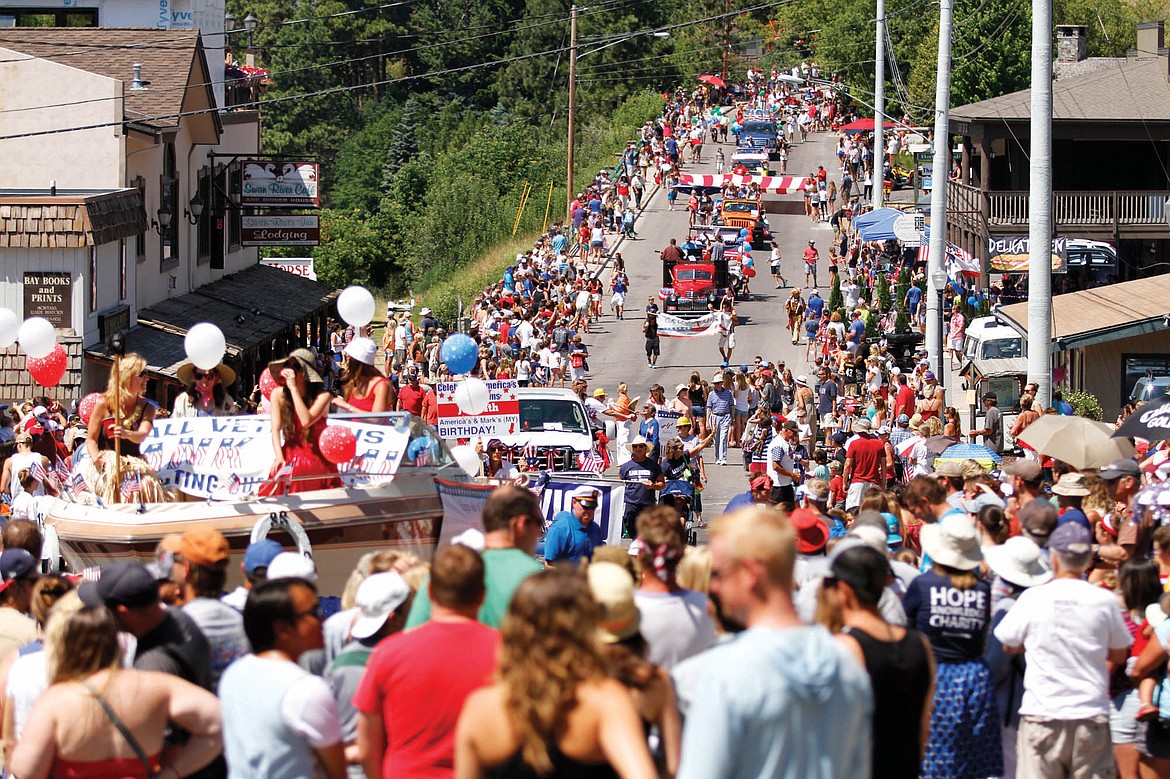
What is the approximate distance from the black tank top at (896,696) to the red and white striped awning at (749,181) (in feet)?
166

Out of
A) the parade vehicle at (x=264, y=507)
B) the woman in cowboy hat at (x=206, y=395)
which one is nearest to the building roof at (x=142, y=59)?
the woman in cowboy hat at (x=206, y=395)

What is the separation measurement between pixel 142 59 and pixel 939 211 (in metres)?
17.4

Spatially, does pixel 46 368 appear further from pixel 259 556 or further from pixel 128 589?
pixel 128 589

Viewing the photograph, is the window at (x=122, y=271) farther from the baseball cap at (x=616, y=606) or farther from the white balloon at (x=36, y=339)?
the baseball cap at (x=616, y=606)

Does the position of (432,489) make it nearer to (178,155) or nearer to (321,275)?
(178,155)

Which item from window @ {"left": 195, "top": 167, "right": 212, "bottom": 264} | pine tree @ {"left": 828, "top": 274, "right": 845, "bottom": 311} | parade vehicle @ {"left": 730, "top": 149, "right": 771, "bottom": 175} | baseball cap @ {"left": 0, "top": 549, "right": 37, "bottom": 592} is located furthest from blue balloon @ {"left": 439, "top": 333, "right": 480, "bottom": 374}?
parade vehicle @ {"left": 730, "top": 149, "right": 771, "bottom": 175}

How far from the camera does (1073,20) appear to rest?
78500 mm

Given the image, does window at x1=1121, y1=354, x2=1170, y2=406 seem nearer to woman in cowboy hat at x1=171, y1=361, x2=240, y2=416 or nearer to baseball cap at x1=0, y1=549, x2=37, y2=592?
woman in cowboy hat at x1=171, y1=361, x2=240, y2=416

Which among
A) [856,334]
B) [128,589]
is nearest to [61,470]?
[128,589]

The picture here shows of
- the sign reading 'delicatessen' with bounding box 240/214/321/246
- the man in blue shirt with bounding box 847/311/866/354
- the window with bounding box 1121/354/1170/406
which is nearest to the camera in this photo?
the window with bounding box 1121/354/1170/406

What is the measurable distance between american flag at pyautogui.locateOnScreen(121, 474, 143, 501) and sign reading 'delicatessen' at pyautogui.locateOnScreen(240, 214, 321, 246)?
2514cm

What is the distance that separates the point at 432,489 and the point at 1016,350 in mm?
19777

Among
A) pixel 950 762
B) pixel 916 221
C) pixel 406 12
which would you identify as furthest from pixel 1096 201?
pixel 406 12

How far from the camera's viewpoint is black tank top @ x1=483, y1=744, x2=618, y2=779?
5.02 metres
